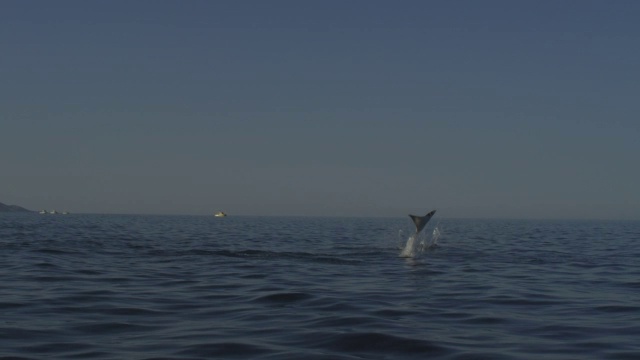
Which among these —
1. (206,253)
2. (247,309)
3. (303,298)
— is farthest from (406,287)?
(206,253)

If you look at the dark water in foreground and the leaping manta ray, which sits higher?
the leaping manta ray

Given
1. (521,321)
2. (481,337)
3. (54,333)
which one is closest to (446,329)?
(481,337)

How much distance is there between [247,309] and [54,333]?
14.2 feet

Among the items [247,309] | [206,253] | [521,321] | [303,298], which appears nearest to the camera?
[521,321]

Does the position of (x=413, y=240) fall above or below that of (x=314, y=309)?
above

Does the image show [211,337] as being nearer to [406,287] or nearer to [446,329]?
[446,329]

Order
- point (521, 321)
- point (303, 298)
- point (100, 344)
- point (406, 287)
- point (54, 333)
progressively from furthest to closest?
point (406, 287)
point (303, 298)
point (521, 321)
point (54, 333)
point (100, 344)

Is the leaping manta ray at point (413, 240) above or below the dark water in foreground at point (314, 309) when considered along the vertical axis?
above

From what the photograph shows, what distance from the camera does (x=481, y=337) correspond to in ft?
41.4

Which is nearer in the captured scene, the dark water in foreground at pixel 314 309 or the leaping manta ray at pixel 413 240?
the dark water in foreground at pixel 314 309

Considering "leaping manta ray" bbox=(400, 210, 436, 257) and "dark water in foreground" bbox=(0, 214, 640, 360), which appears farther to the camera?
"leaping manta ray" bbox=(400, 210, 436, 257)

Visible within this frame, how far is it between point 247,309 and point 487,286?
24.9ft

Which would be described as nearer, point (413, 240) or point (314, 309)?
point (314, 309)

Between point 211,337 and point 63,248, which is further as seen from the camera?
point 63,248
